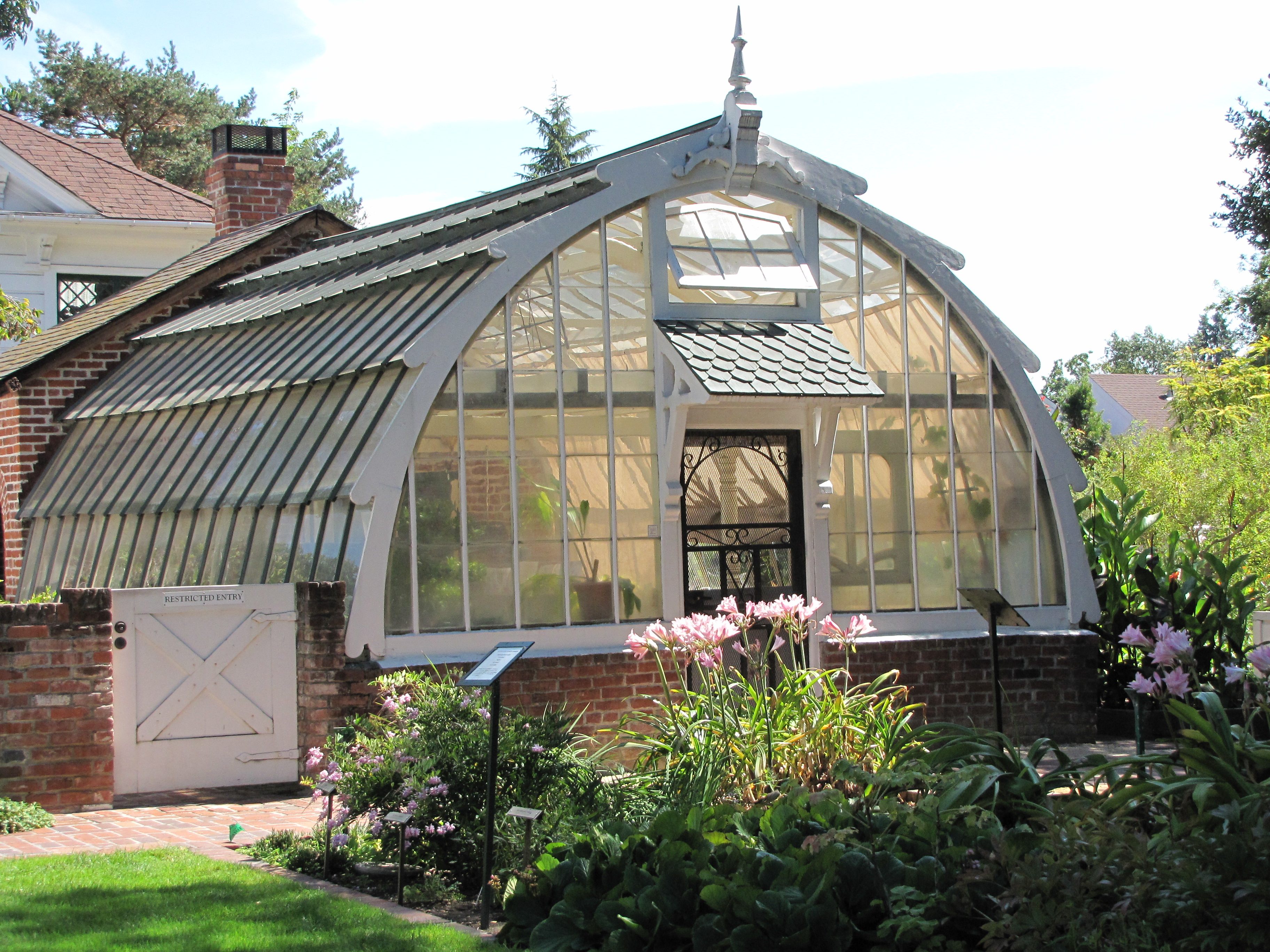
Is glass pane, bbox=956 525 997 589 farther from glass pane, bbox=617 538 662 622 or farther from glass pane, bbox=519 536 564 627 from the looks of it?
glass pane, bbox=519 536 564 627

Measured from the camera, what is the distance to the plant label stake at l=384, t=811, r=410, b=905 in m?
7.11

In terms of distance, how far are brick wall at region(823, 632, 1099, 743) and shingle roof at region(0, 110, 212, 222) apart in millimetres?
16231

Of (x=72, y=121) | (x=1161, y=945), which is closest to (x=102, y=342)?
(x=1161, y=945)

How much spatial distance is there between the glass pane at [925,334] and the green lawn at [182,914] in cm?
766

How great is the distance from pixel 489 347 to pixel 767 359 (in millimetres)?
2254

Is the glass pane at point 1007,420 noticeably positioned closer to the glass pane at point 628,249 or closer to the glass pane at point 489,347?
the glass pane at point 628,249

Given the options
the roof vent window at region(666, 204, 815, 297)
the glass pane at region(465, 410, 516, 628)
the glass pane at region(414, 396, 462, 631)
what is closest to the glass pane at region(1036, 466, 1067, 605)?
the roof vent window at region(666, 204, 815, 297)

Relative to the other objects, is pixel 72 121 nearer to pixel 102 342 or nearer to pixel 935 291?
pixel 102 342

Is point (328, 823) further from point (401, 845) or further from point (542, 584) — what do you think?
point (542, 584)

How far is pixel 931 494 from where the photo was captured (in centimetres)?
1273

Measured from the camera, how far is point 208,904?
6.73 m

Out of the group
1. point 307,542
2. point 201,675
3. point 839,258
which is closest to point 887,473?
point 839,258

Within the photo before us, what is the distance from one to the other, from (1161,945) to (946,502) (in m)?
8.34

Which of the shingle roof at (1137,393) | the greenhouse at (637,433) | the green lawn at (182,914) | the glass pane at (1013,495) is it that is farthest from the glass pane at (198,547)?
the shingle roof at (1137,393)
